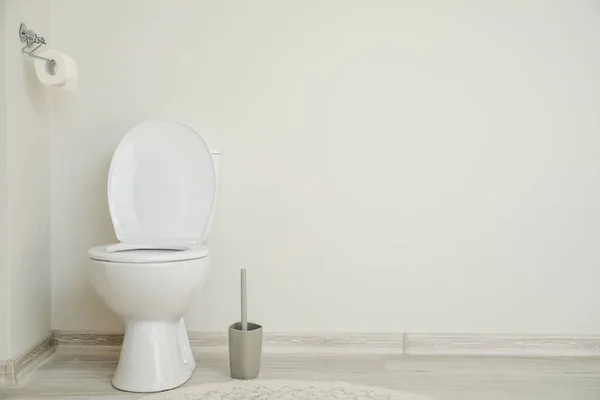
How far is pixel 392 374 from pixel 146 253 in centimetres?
97

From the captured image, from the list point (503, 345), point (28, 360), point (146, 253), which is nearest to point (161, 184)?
point (146, 253)

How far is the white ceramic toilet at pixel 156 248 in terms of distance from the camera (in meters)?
1.59

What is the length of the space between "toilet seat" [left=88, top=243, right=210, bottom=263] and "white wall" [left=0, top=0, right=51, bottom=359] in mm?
379

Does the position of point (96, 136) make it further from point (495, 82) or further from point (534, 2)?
point (534, 2)

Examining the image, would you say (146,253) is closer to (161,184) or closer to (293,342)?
(161,184)

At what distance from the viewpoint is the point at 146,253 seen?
5.25ft

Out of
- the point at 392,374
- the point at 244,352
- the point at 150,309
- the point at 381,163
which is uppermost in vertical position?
the point at 381,163

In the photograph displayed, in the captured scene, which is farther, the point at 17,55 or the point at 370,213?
the point at 370,213

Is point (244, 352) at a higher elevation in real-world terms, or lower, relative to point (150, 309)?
lower

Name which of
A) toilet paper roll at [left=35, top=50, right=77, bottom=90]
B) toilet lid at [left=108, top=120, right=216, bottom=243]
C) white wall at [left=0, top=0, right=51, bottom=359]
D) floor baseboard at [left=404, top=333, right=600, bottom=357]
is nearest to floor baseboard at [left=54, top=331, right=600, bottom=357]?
floor baseboard at [left=404, top=333, right=600, bottom=357]

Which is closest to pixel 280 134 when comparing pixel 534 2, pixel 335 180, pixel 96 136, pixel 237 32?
pixel 335 180

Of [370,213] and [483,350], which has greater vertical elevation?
[370,213]

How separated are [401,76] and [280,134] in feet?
1.80

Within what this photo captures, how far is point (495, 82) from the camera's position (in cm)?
214
